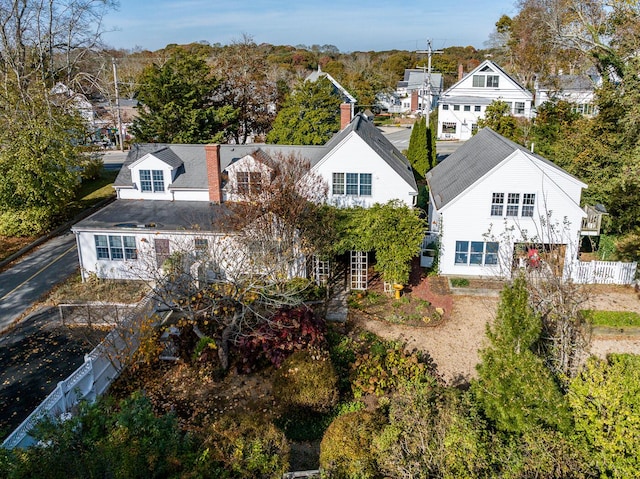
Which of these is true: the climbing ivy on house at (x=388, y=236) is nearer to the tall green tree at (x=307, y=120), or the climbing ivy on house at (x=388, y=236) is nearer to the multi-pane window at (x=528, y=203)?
the multi-pane window at (x=528, y=203)

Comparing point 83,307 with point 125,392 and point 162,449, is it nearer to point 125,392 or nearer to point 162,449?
point 125,392

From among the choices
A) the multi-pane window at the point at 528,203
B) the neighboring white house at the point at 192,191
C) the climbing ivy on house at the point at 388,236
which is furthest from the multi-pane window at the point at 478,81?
the climbing ivy on house at the point at 388,236

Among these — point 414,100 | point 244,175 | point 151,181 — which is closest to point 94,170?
point 151,181

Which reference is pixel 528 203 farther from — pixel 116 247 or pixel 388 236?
pixel 116 247

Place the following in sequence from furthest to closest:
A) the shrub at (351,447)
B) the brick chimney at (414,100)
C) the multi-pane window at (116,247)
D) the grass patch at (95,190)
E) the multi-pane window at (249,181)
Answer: the brick chimney at (414,100)
the grass patch at (95,190)
the multi-pane window at (116,247)
the multi-pane window at (249,181)
the shrub at (351,447)

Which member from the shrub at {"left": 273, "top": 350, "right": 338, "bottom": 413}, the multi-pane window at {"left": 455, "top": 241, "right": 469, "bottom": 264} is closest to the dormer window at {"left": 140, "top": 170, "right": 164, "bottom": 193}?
the shrub at {"left": 273, "top": 350, "right": 338, "bottom": 413}

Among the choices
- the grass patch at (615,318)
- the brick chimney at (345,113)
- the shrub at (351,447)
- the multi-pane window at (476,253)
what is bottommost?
the grass patch at (615,318)

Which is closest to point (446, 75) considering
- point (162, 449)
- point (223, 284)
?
point (223, 284)

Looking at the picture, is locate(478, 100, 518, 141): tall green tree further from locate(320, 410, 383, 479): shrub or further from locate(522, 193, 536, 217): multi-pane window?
locate(320, 410, 383, 479): shrub
